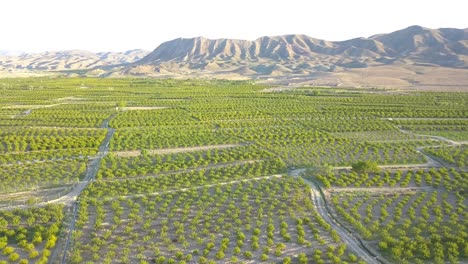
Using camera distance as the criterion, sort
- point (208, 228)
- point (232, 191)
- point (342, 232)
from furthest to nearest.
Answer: point (232, 191), point (208, 228), point (342, 232)

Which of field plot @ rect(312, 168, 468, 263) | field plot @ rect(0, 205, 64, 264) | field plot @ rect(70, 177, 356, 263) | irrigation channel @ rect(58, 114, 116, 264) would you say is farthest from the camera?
irrigation channel @ rect(58, 114, 116, 264)

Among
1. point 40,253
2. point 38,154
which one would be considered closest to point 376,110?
point 38,154

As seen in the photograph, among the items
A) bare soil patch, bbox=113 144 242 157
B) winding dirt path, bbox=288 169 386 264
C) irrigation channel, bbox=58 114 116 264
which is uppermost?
bare soil patch, bbox=113 144 242 157

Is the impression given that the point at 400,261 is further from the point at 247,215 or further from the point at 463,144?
the point at 463,144

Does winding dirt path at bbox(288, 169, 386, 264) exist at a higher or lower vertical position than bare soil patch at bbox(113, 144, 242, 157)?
lower

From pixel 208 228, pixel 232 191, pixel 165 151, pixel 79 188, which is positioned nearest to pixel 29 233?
pixel 79 188

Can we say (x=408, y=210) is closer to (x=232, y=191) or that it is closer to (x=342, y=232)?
(x=342, y=232)

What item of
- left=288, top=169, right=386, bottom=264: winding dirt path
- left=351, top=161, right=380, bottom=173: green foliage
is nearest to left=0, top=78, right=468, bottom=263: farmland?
left=288, top=169, right=386, bottom=264: winding dirt path

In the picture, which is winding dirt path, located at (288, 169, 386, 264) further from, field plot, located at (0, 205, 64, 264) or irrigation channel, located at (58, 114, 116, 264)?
field plot, located at (0, 205, 64, 264)

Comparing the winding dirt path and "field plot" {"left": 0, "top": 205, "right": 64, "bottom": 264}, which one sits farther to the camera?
the winding dirt path
